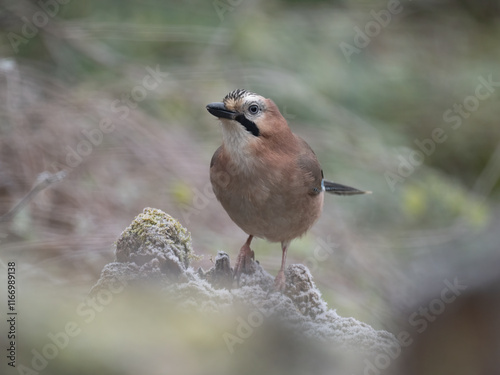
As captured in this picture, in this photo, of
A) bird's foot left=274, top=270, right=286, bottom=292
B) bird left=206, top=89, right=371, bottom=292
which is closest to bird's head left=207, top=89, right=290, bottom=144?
bird left=206, top=89, right=371, bottom=292

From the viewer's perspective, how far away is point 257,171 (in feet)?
12.7

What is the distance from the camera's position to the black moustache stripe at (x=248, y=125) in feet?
12.3

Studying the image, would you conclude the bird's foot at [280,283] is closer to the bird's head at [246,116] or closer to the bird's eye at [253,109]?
the bird's head at [246,116]

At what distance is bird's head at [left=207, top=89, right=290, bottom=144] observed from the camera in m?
3.72

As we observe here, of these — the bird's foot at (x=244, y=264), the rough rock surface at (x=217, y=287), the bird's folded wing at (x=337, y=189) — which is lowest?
the rough rock surface at (x=217, y=287)

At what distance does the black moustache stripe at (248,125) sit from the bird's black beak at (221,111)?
41 millimetres

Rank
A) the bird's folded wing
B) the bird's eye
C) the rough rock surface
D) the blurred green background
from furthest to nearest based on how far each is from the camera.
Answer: the blurred green background
the bird's folded wing
the bird's eye
the rough rock surface

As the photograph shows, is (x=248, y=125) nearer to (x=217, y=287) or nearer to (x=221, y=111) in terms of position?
(x=221, y=111)

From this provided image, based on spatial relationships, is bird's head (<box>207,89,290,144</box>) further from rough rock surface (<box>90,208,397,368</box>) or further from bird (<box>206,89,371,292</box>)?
rough rock surface (<box>90,208,397,368</box>)

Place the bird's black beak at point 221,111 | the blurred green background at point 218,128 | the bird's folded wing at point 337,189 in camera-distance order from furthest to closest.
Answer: the blurred green background at point 218,128, the bird's folded wing at point 337,189, the bird's black beak at point 221,111

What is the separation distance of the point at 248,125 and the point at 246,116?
0.20ft

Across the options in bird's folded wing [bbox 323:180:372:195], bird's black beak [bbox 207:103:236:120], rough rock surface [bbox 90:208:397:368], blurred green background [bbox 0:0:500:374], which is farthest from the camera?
blurred green background [bbox 0:0:500:374]

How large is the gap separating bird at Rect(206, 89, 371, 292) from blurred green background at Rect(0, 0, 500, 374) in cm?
160

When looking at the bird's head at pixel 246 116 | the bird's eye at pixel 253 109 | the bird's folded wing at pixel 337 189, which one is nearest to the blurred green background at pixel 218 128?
the bird's folded wing at pixel 337 189
